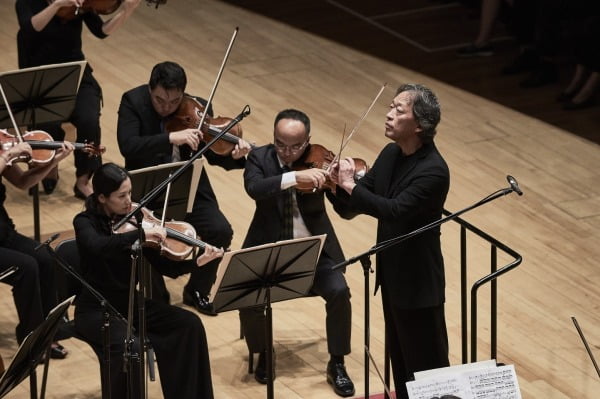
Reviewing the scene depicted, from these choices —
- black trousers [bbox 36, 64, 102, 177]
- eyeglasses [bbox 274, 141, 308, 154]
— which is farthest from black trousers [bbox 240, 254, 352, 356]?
black trousers [bbox 36, 64, 102, 177]

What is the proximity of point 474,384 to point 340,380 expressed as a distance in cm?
114

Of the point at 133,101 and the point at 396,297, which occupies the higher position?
the point at 133,101

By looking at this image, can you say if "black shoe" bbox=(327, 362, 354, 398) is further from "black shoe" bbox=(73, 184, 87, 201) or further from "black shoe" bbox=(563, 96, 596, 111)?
"black shoe" bbox=(563, 96, 596, 111)

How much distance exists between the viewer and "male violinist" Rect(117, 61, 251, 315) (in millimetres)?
5699

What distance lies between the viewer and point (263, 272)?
182 inches

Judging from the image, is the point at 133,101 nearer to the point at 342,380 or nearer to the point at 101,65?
the point at 342,380

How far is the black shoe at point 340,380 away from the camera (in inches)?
A: 209

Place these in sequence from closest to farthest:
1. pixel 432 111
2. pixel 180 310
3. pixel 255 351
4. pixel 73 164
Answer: pixel 432 111
pixel 180 310
pixel 255 351
pixel 73 164

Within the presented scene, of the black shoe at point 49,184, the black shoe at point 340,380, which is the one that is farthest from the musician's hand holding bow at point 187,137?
the black shoe at point 49,184

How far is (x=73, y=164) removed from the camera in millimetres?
7340

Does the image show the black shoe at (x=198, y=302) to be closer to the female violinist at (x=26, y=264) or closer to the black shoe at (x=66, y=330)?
the female violinist at (x=26, y=264)

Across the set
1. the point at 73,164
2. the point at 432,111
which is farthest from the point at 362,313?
the point at 73,164

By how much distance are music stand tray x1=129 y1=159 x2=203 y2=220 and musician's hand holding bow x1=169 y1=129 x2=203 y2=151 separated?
→ 0.20 m

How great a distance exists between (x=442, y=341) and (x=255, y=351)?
1018mm
